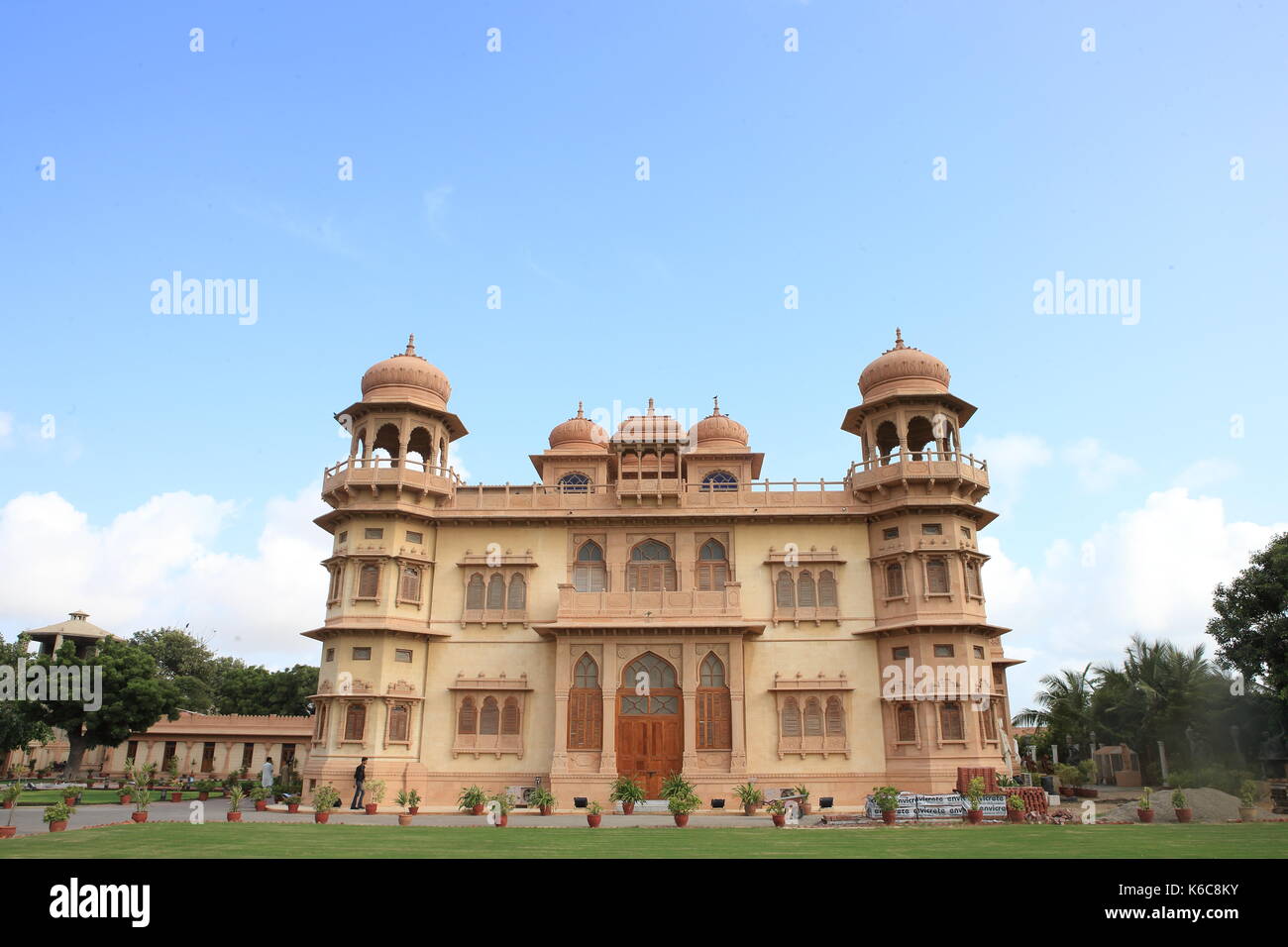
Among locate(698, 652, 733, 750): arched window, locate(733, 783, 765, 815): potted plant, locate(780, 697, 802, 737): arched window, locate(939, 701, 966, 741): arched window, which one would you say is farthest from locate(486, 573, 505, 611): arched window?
locate(939, 701, 966, 741): arched window

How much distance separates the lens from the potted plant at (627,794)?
82.1 feet

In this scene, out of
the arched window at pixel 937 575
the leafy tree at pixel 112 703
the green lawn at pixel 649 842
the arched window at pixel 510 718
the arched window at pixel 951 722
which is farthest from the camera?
the leafy tree at pixel 112 703

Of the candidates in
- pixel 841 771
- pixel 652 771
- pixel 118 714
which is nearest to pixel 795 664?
pixel 841 771

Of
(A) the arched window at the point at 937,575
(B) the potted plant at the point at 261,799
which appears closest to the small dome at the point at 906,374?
(A) the arched window at the point at 937,575

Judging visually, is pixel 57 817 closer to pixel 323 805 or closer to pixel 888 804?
pixel 323 805

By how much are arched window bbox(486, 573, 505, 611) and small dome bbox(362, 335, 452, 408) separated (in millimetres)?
6686

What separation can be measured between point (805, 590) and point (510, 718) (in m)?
10.9

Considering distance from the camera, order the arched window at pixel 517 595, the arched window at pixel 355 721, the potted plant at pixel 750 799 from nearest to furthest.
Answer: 1. the potted plant at pixel 750 799
2. the arched window at pixel 355 721
3. the arched window at pixel 517 595

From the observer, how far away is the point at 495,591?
30.5 m

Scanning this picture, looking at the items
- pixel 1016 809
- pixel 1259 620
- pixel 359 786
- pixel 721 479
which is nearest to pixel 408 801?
pixel 359 786

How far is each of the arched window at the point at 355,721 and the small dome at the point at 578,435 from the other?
13627 millimetres

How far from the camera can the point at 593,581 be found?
30.6m

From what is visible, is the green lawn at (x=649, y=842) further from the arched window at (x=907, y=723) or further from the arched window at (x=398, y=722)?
the arched window at (x=398, y=722)
